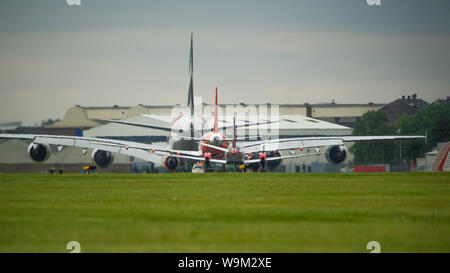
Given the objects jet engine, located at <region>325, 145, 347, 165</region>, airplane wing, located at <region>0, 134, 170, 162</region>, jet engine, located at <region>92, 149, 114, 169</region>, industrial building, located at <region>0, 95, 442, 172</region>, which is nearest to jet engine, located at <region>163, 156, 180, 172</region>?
industrial building, located at <region>0, 95, 442, 172</region>

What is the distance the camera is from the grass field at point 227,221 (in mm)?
19781

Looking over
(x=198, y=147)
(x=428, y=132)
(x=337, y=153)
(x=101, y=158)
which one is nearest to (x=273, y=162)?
(x=198, y=147)

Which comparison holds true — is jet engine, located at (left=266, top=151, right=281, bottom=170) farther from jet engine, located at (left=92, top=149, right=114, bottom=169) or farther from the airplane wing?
jet engine, located at (left=92, top=149, right=114, bottom=169)

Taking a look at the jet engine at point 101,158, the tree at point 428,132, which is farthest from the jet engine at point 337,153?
the tree at point 428,132

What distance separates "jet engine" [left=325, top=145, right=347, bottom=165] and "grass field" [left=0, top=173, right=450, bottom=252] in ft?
140

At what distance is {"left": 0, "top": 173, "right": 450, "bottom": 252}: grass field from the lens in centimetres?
1978

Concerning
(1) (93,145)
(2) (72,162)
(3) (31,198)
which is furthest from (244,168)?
(3) (31,198)

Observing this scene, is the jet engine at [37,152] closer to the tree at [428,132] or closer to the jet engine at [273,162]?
the jet engine at [273,162]

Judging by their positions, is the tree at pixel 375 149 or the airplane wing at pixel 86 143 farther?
the tree at pixel 375 149

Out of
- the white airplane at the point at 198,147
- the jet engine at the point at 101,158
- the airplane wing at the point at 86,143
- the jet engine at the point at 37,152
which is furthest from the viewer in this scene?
the jet engine at the point at 101,158

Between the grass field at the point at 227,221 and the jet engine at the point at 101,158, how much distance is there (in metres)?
47.3
